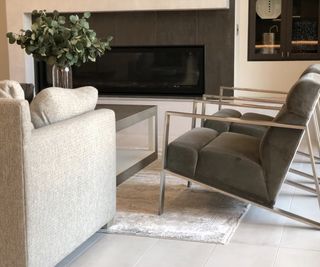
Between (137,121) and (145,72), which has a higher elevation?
(145,72)

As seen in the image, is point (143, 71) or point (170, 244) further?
point (143, 71)

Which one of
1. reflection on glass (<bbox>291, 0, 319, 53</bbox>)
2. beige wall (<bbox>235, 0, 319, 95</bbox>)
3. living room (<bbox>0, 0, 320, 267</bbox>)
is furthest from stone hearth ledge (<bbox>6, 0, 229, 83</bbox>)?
reflection on glass (<bbox>291, 0, 319, 53</bbox>)

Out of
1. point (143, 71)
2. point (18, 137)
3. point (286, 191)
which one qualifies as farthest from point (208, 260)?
point (143, 71)

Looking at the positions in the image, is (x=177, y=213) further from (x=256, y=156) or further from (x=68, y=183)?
(x=68, y=183)

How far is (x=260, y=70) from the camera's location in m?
6.70

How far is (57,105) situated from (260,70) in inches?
177

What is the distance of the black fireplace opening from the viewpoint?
6234mm

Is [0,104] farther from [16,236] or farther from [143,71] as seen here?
[143,71]

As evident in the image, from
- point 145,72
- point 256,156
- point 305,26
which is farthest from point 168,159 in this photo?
point 305,26

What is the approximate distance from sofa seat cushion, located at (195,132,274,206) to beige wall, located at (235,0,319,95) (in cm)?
340

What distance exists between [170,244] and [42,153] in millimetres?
991

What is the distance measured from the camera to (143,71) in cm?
644

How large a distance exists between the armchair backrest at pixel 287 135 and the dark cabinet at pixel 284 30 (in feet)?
11.5

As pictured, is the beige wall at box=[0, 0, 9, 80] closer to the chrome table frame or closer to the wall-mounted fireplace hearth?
the wall-mounted fireplace hearth
